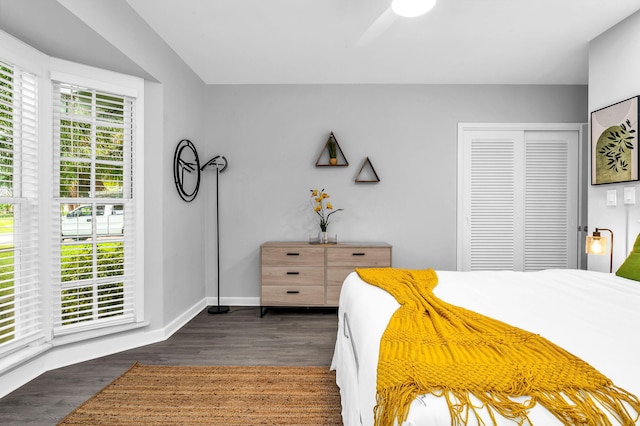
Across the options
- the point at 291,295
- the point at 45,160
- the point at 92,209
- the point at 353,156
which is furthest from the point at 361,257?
the point at 45,160

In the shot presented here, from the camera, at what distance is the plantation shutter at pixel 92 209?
8.02 feet

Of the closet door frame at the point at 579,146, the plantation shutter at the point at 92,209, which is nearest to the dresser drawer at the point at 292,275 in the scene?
the plantation shutter at the point at 92,209

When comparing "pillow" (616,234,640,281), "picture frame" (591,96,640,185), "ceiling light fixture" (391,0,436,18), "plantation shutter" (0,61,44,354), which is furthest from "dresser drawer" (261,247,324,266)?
"picture frame" (591,96,640,185)

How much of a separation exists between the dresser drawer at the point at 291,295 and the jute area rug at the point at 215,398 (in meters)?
1.13

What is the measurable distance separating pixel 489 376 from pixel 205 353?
7.55 feet

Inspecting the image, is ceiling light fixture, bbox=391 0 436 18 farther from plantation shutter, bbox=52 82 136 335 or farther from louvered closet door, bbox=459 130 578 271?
plantation shutter, bbox=52 82 136 335

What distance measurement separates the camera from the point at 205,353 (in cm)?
265

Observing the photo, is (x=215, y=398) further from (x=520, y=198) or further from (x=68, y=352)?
(x=520, y=198)

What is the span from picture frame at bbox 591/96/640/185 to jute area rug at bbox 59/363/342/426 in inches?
104

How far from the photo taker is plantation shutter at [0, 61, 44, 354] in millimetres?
2061

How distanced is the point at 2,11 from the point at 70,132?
0.84m

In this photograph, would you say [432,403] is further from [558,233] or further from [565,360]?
[558,233]

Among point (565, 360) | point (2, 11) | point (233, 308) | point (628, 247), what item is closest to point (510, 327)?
point (565, 360)

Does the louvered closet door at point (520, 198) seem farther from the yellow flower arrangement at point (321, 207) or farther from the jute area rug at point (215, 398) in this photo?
the jute area rug at point (215, 398)
